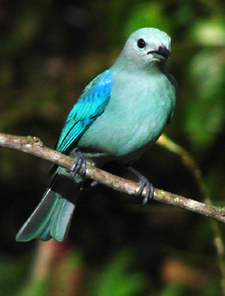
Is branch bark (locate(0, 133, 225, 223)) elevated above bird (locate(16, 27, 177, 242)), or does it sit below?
below

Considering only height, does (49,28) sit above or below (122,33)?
above

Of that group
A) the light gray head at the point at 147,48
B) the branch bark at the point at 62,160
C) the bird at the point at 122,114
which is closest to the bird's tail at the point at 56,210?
the bird at the point at 122,114

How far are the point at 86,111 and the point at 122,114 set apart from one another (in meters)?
0.30

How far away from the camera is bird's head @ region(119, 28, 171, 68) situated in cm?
321

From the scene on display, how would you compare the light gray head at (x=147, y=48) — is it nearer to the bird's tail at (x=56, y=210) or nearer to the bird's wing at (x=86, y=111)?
the bird's wing at (x=86, y=111)

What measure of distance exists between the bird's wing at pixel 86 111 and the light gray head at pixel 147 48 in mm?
218

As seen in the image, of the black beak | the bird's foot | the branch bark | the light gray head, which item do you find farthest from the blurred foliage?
the branch bark

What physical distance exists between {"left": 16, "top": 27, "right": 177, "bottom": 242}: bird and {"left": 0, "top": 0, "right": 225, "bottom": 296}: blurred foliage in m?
0.33

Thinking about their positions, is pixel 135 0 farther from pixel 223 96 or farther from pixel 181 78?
pixel 223 96

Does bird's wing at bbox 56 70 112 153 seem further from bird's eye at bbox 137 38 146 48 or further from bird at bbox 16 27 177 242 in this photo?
bird's eye at bbox 137 38 146 48

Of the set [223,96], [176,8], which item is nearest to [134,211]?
[223,96]

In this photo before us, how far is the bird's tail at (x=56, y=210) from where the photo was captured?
360cm

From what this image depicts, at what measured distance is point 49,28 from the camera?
4762 mm

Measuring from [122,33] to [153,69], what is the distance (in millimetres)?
550
